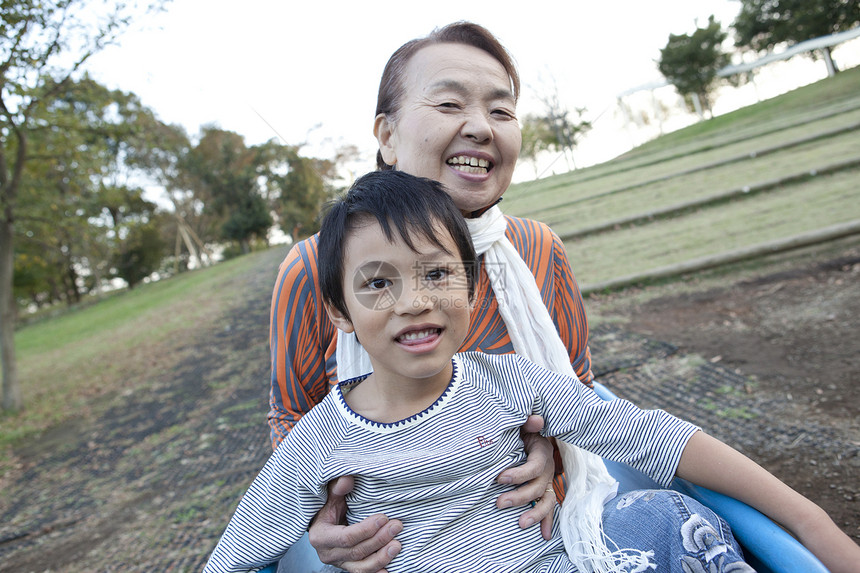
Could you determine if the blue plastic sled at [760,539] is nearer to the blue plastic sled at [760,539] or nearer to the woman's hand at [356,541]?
the blue plastic sled at [760,539]

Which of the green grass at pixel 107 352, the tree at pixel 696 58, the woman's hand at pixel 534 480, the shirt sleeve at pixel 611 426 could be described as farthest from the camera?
the tree at pixel 696 58

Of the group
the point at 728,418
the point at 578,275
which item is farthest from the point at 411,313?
the point at 578,275

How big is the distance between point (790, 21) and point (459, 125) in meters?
33.9

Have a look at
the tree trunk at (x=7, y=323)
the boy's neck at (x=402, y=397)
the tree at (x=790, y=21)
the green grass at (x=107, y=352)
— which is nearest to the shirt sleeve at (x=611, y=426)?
the boy's neck at (x=402, y=397)

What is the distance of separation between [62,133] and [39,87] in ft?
2.55

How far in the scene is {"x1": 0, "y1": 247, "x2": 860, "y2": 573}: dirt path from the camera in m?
2.71

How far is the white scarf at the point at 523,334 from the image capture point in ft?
4.76

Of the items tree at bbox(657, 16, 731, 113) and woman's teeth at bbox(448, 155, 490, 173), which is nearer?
woman's teeth at bbox(448, 155, 490, 173)

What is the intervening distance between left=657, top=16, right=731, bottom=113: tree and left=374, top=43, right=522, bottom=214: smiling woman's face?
29.9 metres

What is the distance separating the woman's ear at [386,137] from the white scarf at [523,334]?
321mm

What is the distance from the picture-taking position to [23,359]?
511 inches

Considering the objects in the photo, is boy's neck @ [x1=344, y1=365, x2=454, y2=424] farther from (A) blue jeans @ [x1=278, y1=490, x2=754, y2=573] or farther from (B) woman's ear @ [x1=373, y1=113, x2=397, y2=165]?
(B) woman's ear @ [x1=373, y1=113, x2=397, y2=165]

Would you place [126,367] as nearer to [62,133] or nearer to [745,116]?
[62,133]

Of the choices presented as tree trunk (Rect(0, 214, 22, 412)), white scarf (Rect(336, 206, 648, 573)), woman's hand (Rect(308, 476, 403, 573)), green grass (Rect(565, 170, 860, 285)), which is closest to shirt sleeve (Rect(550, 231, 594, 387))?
white scarf (Rect(336, 206, 648, 573))
